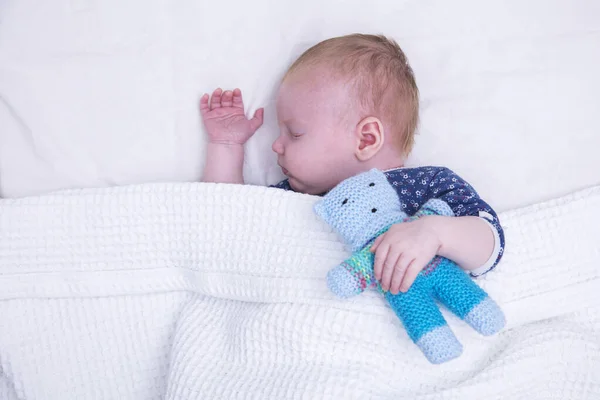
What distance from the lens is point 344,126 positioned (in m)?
1.05

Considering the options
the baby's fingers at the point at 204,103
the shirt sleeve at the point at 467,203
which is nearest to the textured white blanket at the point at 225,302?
the shirt sleeve at the point at 467,203

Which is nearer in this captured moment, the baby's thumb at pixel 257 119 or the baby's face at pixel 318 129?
the baby's face at pixel 318 129

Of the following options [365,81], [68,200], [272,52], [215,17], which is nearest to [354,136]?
[365,81]

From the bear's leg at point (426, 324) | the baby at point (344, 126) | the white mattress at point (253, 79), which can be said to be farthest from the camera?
the white mattress at point (253, 79)

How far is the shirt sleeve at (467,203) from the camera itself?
925mm

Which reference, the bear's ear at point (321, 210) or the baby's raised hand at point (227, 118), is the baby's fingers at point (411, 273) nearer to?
the bear's ear at point (321, 210)

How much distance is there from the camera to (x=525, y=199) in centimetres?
111

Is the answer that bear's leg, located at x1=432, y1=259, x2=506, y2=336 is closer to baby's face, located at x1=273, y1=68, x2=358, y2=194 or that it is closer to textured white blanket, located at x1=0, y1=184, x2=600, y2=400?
textured white blanket, located at x1=0, y1=184, x2=600, y2=400

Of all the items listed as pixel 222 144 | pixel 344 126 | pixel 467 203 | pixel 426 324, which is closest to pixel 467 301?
pixel 426 324

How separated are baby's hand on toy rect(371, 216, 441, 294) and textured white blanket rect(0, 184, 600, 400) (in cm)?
10

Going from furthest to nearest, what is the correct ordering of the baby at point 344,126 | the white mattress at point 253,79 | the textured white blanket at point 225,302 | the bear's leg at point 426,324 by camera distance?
1. the white mattress at point 253,79
2. the baby at point 344,126
3. the textured white blanket at point 225,302
4. the bear's leg at point 426,324

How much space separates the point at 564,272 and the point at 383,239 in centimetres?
39

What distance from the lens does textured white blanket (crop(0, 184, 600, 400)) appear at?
905 mm

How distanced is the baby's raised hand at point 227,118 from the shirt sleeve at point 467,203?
38 cm
